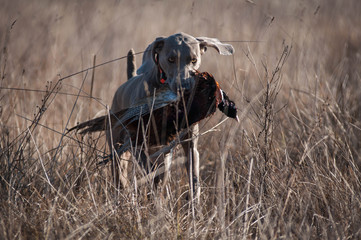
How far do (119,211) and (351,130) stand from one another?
2.18m

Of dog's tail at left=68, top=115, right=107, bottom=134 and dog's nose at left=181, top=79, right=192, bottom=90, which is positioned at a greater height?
dog's nose at left=181, top=79, right=192, bottom=90

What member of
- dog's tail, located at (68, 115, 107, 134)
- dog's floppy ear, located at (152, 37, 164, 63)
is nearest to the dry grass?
dog's tail, located at (68, 115, 107, 134)

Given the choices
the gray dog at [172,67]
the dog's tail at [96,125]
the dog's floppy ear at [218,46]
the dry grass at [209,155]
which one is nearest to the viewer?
the dry grass at [209,155]

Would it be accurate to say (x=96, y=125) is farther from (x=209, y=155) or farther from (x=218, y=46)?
(x=209, y=155)

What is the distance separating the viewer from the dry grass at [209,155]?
2.51 metres

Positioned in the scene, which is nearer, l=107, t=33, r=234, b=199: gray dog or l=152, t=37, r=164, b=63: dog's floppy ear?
l=107, t=33, r=234, b=199: gray dog

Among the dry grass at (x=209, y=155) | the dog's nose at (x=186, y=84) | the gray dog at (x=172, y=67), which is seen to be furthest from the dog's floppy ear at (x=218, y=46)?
the dog's nose at (x=186, y=84)

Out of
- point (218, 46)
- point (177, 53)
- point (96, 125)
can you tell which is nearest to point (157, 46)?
point (177, 53)

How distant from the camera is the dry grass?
251 centimetres

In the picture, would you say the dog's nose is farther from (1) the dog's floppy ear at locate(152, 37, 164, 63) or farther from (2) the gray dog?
(1) the dog's floppy ear at locate(152, 37, 164, 63)

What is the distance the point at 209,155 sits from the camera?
4430 mm

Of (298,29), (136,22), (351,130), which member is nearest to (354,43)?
(298,29)

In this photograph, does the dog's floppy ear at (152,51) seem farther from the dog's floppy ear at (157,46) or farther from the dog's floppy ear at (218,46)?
the dog's floppy ear at (218,46)

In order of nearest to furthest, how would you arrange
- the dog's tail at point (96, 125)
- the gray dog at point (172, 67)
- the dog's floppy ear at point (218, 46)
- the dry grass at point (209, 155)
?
the dry grass at point (209, 155) → the dog's tail at point (96, 125) → the gray dog at point (172, 67) → the dog's floppy ear at point (218, 46)
